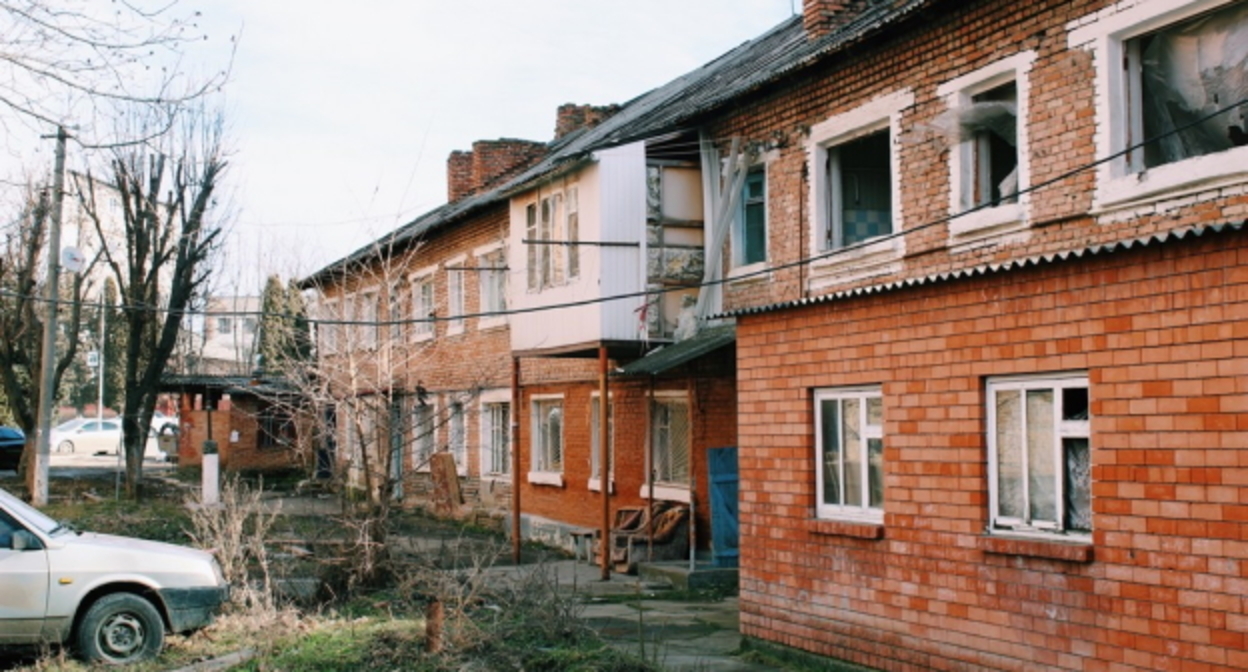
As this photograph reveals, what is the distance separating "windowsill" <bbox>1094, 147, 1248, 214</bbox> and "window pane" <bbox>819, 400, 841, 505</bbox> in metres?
2.81

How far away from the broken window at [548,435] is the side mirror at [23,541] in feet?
40.0

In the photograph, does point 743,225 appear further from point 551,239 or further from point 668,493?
point 668,493

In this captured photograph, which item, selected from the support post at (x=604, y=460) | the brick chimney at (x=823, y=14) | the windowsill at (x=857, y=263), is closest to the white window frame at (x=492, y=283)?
the support post at (x=604, y=460)

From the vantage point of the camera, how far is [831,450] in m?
11.2

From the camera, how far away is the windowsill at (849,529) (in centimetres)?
1030

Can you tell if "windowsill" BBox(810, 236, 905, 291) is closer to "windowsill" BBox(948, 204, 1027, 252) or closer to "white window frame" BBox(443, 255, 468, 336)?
"windowsill" BBox(948, 204, 1027, 252)

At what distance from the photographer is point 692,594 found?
1597 cm

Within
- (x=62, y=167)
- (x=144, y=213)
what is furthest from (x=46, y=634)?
(x=144, y=213)

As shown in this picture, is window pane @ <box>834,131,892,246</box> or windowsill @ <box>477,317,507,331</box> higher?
window pane @ <box>834,131,892,246</box>

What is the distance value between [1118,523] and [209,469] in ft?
68.1

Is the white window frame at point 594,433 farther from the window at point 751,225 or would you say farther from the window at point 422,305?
the window at point 422,305

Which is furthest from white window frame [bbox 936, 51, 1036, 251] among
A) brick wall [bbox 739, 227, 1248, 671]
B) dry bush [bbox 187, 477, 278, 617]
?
dry bush [bbox 187, 477, 278, 617]

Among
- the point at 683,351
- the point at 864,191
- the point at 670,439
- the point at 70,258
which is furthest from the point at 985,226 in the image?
the point at 70,258

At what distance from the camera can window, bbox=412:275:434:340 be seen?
2877 cm
